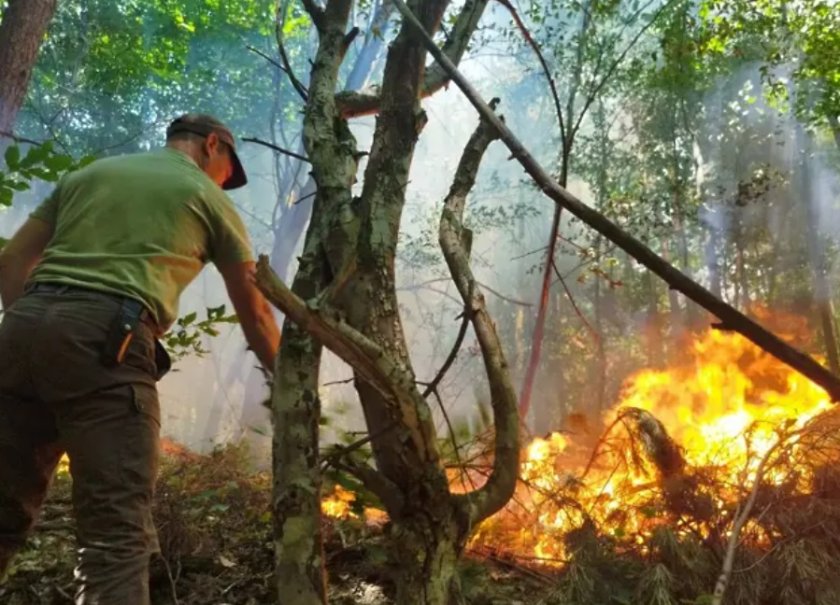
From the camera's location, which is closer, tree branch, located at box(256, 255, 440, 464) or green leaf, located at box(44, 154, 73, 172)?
tree branch, located at box(256, 255, 440, 464)

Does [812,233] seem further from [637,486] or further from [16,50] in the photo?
[16,50]

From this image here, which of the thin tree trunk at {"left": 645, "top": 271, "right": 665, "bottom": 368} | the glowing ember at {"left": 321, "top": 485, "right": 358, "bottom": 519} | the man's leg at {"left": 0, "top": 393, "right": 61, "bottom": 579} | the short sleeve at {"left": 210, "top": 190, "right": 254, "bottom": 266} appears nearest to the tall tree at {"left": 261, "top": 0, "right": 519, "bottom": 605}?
the short sleeve at {"left": 210, "top": 190, "right": 254, "bottom": 266}

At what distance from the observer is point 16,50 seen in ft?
17.0

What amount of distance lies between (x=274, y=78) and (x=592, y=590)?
20.7 m

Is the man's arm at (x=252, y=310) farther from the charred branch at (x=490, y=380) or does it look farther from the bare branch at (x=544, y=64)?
the bare branch at (x=544, y=64)

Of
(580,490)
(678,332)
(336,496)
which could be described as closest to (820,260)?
(678,332)

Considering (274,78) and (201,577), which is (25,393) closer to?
(201,577)

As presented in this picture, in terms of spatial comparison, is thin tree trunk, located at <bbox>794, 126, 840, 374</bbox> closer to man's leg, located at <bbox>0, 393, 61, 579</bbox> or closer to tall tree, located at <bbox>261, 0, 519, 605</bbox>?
tall tree, located at <bbox>261, 0, 519, 605</bbox>

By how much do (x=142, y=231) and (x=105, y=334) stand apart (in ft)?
1.35

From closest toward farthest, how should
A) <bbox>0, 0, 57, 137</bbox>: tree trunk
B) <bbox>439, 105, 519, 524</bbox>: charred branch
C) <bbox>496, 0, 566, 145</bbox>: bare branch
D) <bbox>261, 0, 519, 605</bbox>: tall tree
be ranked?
1. <bbox>261, 0, 519, 605</bbox>: tall tree
2. <bbox>439, 105, 519, 524</bbox>: charred branch
3. <bbox>496, 0, 566, 145</bbox>: bare branch
4. <bbox>0, 0, 57, 137</bbox>: tree trunk

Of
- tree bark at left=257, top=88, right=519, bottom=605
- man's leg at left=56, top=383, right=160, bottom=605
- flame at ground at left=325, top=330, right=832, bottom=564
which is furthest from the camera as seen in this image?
flame at ground at left=325, top=330, right=832, bottom=564

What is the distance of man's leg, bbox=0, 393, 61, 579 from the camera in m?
2.26

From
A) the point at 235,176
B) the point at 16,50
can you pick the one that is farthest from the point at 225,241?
the point at 16,50

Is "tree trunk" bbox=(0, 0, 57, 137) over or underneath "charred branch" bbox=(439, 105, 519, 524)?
over
